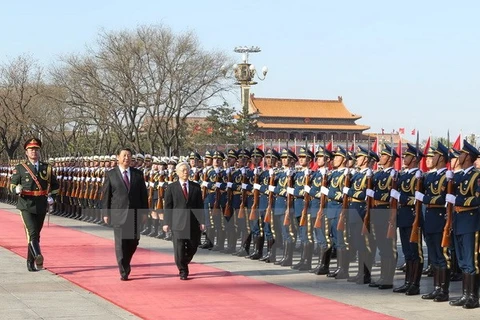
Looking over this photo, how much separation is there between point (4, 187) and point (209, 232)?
22.5m

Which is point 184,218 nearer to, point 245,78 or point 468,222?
point 468,222

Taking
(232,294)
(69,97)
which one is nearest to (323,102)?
(69,97)

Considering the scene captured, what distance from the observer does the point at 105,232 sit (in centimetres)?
2055

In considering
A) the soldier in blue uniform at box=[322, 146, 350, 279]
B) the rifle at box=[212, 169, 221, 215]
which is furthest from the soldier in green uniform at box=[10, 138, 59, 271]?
the soldier in blue uniform at box=[322, 146, 350, 279]

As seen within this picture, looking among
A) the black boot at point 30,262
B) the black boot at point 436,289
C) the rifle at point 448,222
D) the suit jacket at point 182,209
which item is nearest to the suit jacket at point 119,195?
the suit jacket at point 182,209

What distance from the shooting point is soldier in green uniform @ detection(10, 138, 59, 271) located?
1295cm

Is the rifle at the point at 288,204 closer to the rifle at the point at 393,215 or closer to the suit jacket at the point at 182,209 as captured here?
the suit jacket at the point at 182,209

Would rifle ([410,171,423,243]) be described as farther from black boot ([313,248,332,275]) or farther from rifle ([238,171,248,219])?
rifle ([238,171,248,219])

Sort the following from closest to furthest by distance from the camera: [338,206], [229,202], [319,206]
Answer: [338,206] < [319,206] < [229,202]

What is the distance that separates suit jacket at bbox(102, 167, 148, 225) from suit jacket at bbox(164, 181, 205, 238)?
358mm

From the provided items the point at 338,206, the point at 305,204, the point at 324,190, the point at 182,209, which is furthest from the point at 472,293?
the point at 182,209

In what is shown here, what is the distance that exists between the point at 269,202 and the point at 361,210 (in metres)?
2.45

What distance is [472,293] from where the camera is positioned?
9.84 metres

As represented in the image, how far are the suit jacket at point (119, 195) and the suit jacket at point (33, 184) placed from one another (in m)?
1.07
